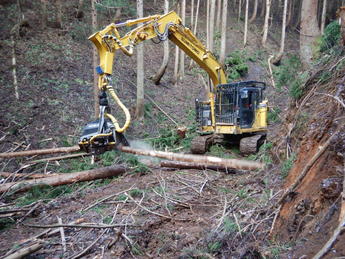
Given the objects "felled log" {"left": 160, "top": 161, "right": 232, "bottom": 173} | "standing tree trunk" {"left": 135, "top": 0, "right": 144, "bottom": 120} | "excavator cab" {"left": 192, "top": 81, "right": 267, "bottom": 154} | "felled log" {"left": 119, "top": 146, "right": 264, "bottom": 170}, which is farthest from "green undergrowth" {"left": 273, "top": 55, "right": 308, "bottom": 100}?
"standing tree trunk" {"left": 135, "top": 0, "right": 144, "bottom": 120}

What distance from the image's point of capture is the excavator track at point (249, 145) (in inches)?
390

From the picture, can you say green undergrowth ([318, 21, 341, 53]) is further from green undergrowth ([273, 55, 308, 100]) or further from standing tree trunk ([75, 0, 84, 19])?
standing tree trunk ([75, 0, 84, 19])

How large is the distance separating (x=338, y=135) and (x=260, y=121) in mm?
7531

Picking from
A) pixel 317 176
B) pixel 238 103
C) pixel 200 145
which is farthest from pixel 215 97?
pixel 317 176

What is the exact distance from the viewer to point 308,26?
8.47 meters

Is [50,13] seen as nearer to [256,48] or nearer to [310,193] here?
[256,48]

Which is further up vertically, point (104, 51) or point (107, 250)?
point (104, 51)

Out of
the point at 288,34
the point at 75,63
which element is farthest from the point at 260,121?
the point at 288,34

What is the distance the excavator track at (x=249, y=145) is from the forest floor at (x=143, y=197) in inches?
26.4

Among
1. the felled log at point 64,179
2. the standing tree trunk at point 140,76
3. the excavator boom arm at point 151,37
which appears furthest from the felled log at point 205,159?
the standing tree trunk at point 140,76

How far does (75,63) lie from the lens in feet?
53.2

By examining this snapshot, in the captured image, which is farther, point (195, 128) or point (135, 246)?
point (195, 128)

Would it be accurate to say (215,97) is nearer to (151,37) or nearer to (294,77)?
(294,77)

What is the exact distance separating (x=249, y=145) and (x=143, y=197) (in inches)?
182
